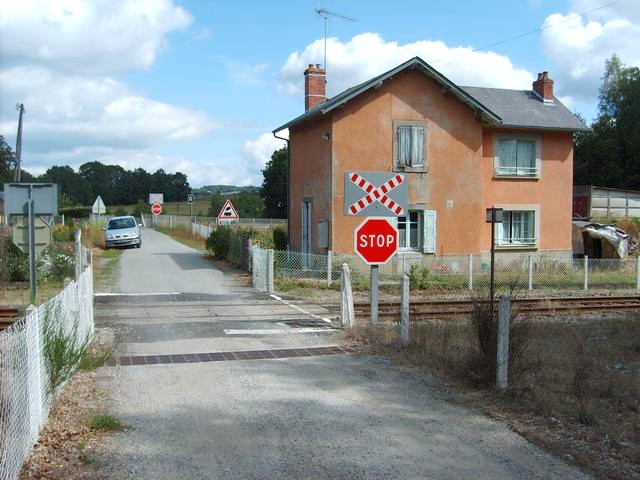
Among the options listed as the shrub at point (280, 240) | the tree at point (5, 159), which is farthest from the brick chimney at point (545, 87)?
the tree at point (5, 159)

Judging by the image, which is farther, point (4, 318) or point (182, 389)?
point (4, 318)

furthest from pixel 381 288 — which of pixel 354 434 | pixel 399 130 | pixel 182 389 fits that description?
pixel 354 434

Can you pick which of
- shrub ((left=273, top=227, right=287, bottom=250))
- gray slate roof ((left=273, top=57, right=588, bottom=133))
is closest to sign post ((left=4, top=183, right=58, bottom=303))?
gray slate roof ((left=273, top=57, right=588, bottom=133))

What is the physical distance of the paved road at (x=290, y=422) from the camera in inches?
197

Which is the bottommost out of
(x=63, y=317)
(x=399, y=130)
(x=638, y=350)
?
(x=638, y=350)

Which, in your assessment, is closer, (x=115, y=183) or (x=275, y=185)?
(x=275, y=185)

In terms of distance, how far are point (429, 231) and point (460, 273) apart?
1.73 metres

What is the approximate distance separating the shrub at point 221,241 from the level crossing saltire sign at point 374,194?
677 inches

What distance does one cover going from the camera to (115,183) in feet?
358

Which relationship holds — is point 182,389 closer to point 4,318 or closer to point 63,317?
point 63,317

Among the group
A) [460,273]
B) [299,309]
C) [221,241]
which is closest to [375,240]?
[299,309]

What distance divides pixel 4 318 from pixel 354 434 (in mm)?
8512

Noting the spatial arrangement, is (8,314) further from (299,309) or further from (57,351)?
(57,351)

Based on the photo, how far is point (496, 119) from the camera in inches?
915
